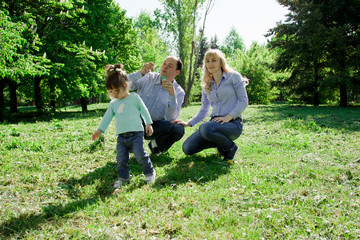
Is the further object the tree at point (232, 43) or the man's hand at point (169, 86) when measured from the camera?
the tree at point (232, 43)

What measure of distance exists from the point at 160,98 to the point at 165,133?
0.72 metres

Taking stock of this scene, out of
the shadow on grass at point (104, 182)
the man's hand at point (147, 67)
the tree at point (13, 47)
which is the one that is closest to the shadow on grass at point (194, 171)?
the shadow on grass at point (104, 182)

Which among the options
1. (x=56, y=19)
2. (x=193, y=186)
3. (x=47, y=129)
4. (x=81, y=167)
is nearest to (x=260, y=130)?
(x=193, y=186)

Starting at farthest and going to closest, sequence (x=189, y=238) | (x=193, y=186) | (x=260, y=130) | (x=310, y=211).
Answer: (x=260, y=130) < (x=193, y=186) < (x=310, y=211) < (x=189, y=238)

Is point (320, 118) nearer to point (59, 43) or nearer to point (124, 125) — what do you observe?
point (124, 125)

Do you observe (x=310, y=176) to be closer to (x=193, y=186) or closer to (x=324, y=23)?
(x=193, y=186)

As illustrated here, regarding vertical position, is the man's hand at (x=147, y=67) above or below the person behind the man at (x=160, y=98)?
above

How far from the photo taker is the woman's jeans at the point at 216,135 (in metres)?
4.44

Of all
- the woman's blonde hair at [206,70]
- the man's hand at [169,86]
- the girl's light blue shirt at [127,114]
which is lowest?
the girl's light blue shirt at [127,114]

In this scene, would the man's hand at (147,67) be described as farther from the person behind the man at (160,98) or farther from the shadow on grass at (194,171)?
the shadow on grass at (194,171)

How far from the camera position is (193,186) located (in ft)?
11.6

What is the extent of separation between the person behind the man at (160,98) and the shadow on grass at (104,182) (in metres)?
0.43

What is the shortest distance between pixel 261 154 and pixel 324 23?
1672cm

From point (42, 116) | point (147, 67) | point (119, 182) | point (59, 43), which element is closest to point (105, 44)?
point (59, 43)
